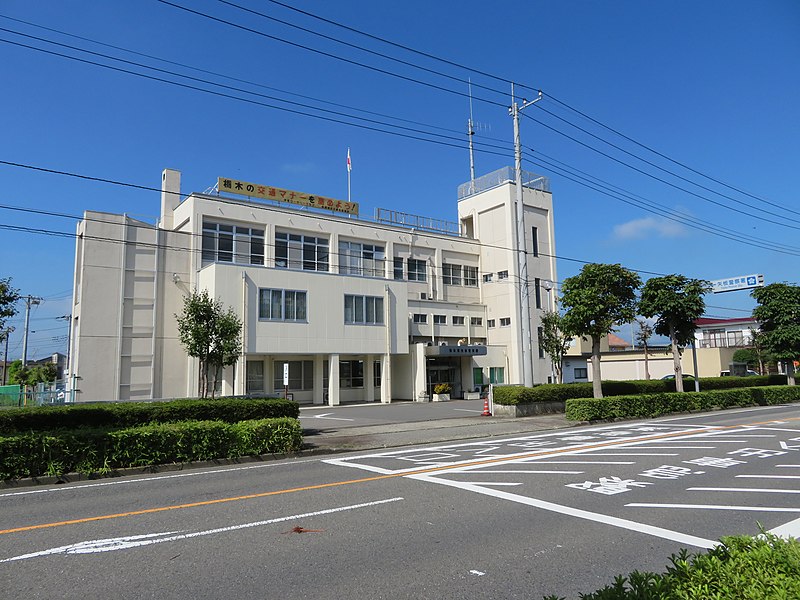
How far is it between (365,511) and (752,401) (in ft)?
93.9

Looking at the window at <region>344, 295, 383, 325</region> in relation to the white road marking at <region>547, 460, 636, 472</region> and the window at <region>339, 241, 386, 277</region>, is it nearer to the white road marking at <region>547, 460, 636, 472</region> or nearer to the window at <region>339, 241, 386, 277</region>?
the window at <region>339, 241, 386, 277</region>

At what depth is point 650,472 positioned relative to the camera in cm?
959

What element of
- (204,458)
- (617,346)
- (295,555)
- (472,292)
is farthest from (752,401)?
(617,346)

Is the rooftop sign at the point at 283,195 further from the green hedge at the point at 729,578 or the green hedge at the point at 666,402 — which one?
the green hedge at the point at 729,578

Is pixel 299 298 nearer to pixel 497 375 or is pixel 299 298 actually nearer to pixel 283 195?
pixel 283 195

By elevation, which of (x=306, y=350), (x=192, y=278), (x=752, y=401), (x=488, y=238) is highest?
(x=488, y=238)

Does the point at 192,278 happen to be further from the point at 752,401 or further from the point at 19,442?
the point at 752,401

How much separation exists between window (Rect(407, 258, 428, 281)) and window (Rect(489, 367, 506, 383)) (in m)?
8.85

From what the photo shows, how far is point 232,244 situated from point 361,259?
9.75 m

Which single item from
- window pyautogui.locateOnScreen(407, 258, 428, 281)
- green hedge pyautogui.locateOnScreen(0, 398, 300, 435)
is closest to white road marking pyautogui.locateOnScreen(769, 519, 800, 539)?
green hedge pyautogui.locateOnScreen(0, 398, 300, 435)

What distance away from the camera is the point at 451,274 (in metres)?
45.6

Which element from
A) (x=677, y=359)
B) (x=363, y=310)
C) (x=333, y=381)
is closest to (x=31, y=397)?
(x=333, y=381)

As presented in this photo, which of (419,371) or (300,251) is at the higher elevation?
(300,251)

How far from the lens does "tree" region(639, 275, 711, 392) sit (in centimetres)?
2750
